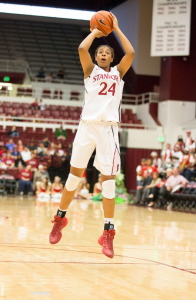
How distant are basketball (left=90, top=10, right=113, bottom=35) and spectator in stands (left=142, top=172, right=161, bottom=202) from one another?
417 inches

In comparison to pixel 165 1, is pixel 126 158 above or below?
below

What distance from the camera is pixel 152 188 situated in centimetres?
1491

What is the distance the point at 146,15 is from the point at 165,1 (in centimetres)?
490

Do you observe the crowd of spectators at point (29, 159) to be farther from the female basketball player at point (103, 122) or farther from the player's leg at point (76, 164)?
the female basketball player at point (103, 122)

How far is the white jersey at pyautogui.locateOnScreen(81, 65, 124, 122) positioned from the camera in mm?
4367

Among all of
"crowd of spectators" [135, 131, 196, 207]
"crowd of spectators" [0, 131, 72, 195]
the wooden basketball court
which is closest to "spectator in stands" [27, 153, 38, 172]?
"crowd of spectators" [0, 131, 72, 195]

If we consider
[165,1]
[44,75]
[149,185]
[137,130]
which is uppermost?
[165,1]

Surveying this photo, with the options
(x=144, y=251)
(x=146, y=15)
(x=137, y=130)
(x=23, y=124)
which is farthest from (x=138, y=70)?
(x=144, y=251)

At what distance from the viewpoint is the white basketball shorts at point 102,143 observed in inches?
173

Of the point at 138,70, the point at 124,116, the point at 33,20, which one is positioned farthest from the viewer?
the point at 33,20

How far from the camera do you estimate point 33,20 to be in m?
29.4

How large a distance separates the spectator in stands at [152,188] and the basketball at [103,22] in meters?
10.6

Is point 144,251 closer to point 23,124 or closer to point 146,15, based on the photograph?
point 23,124

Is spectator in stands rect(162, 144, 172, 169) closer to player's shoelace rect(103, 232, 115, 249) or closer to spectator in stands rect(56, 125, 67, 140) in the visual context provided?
spectator in stands rect(56, 125, 67, 140)
